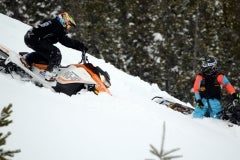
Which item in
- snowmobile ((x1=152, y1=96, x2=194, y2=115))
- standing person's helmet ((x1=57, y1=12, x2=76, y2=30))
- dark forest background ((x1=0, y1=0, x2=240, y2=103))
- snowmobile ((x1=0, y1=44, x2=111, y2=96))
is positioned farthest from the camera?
dark forest background ((x1=0, y1=0, x2=240, y2=103))

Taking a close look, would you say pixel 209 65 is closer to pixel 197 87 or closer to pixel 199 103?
pixel 197 87

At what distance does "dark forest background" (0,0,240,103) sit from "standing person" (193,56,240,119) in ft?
55.0

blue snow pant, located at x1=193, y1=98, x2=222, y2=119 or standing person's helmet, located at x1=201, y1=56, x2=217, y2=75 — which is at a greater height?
standing person's helmet, located at x1=201, y1=56, x2=217, y2=75

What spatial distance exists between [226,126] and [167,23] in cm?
2057

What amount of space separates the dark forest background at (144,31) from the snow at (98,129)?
18953 mm

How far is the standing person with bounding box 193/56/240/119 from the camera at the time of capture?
32.7 feet

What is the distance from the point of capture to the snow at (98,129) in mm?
5711

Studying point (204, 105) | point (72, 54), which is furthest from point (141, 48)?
point (204, 105)

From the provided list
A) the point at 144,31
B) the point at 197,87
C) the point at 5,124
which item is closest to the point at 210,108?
the point at 197,87

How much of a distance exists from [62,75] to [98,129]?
257 cm

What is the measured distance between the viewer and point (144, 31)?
29.4m

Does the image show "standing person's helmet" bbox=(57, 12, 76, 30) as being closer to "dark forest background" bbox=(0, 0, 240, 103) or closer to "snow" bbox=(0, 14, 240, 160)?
"snow" bbox=(0, 14, 240, 160)

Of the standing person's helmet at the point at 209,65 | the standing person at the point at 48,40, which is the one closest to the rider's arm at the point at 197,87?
the standing person's helmet at the point at 209,65

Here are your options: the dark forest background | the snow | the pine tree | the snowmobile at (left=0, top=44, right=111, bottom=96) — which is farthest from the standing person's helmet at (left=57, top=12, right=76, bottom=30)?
the dark forest background
